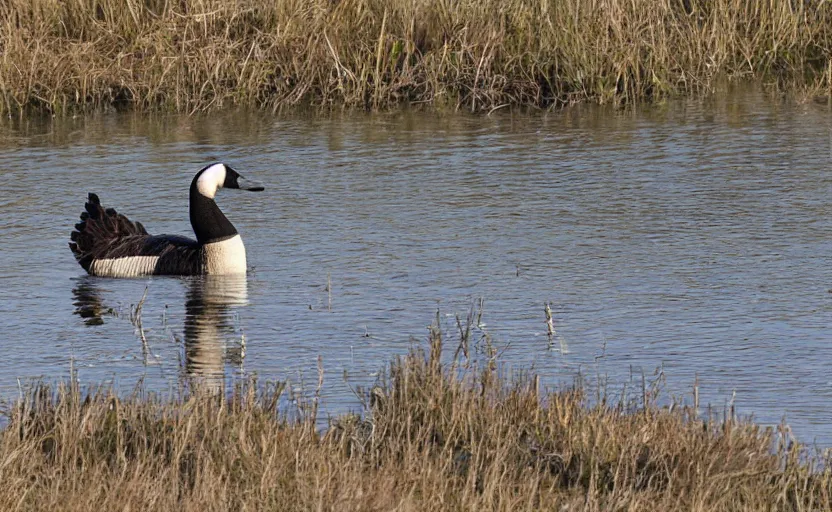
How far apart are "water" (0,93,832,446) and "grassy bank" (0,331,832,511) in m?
0.72

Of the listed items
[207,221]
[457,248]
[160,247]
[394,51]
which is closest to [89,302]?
[160,247]

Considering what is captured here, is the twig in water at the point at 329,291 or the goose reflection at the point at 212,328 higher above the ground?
the twig in water at the point at 329,291

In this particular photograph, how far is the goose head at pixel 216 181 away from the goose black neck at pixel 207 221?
4 centimetres

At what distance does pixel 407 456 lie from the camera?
5.58m

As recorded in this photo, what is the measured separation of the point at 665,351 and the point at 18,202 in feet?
20.8

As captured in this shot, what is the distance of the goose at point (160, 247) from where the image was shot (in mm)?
10227

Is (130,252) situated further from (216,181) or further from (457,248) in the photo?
(457,248)

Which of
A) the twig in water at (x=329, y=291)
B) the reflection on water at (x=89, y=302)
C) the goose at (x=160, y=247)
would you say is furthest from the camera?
the goose at (x=160, y=247)

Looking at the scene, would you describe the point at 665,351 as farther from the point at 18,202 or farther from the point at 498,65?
the point at 498,65

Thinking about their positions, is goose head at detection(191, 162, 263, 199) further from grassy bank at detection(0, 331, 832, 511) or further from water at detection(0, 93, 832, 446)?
grassy bank at detection(0, 331, 832, 511)

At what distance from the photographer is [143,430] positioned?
5863mm

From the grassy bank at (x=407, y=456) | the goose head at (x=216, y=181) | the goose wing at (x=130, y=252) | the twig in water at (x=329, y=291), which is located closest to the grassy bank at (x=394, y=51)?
the goose head at (x=216, y=181)

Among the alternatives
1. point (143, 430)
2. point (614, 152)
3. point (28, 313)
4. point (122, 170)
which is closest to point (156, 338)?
point (28, 313)

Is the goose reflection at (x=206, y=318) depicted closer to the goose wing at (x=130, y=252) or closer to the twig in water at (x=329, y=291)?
the goose wing at (x=130, y=252)
